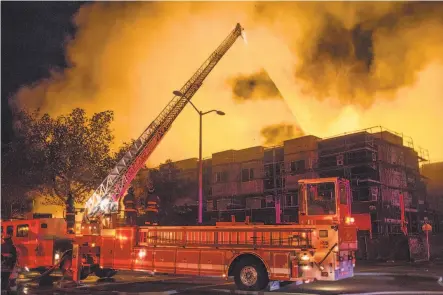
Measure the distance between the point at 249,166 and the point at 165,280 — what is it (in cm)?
3090

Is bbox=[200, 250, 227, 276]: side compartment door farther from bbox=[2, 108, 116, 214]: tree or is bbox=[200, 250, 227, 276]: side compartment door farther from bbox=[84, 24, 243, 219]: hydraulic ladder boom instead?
bbox=[2, 108, 116, 214]: tree

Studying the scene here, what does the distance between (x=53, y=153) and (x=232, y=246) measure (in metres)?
17.0

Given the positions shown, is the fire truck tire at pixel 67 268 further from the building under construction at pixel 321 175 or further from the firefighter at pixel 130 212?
the building under construction at pixel 321 175

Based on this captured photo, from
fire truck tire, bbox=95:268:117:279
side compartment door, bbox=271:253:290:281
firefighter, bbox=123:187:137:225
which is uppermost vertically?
firefighter, bbox=123:187:137:225

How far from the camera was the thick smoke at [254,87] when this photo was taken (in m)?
40.7

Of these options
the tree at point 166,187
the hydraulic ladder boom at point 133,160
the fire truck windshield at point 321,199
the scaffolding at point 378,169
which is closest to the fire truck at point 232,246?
the fire truck windshield at point 321,199

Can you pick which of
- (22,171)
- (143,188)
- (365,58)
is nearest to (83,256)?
(22,171)

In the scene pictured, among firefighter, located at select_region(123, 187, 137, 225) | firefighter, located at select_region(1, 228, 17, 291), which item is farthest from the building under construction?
firefighter, located at select_region(1, 228, 17, 291)

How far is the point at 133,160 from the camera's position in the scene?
2478 cm

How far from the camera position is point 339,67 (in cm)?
3503

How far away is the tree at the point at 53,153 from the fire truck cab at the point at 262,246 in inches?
488

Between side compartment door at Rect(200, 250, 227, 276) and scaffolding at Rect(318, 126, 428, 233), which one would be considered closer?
side compartment door at Rect(200, 250, 227, 276)

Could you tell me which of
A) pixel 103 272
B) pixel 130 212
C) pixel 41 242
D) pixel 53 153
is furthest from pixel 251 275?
pixel 53 153

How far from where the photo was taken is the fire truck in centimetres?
1139
